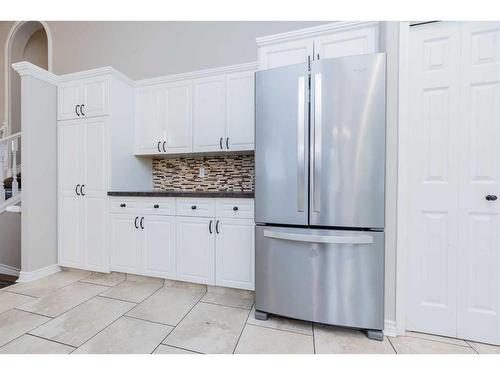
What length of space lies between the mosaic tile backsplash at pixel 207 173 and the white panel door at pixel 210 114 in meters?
0.30

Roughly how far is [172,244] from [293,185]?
1.35 meters

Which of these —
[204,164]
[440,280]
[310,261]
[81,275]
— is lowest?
[81,275]

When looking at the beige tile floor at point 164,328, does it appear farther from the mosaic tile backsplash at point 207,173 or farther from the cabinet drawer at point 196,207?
the mosaic tile backsplash at point 207,173

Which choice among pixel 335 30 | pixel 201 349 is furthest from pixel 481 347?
pixel 335 30

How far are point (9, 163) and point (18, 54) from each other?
2.34 meters

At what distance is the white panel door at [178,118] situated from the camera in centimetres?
266

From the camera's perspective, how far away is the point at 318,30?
1.81m

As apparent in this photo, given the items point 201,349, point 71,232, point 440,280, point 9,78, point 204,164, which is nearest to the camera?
point 201,349

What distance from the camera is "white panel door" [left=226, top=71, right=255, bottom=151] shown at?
2.45 m

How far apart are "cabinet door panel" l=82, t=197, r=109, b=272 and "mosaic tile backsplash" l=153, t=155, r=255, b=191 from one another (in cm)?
75

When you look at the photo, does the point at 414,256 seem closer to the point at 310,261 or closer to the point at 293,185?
the point at 310,261

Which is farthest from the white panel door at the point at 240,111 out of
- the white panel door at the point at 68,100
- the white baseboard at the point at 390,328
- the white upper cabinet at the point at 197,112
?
the white baseboard at the point at 390,328

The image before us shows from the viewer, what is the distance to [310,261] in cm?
158

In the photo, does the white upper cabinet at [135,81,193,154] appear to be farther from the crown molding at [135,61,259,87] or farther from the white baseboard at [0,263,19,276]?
the white baseboard at [0,263,19,276]
